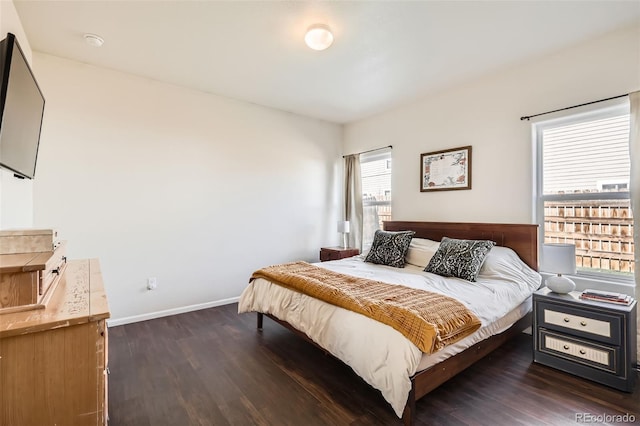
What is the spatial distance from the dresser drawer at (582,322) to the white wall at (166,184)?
3113 millimetres

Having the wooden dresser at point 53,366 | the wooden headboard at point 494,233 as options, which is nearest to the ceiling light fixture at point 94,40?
the wooden dresser at point 53,366

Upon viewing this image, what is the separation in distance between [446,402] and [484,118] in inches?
113

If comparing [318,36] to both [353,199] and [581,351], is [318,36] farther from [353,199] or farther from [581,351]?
[581,351]

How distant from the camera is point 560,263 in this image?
7.52 ft

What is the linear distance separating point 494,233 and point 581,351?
1.27m

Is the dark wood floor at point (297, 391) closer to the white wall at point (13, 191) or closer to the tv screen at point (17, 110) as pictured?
the white wall at point (13, 191)

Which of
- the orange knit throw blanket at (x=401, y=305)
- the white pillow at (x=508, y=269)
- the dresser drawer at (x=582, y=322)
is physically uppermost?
the white pillow at (x=508, y=269)

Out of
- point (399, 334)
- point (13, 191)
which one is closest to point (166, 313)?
point (13, 191)

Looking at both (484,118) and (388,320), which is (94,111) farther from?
(484,118)

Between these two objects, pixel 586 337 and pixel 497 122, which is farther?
pixel 497 122

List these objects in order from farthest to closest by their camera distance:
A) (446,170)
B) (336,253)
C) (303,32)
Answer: (336,253) → (446,170) → (303,32)

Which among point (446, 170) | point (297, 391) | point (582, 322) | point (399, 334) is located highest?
point (446, 170)

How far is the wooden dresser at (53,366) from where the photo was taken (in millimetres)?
984

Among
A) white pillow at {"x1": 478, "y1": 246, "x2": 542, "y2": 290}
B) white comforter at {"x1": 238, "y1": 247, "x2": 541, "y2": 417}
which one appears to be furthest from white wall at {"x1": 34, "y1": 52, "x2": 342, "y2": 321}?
white pillow at {"x1": 478, "y1": 246, "x2": 542, "y2": 290}
